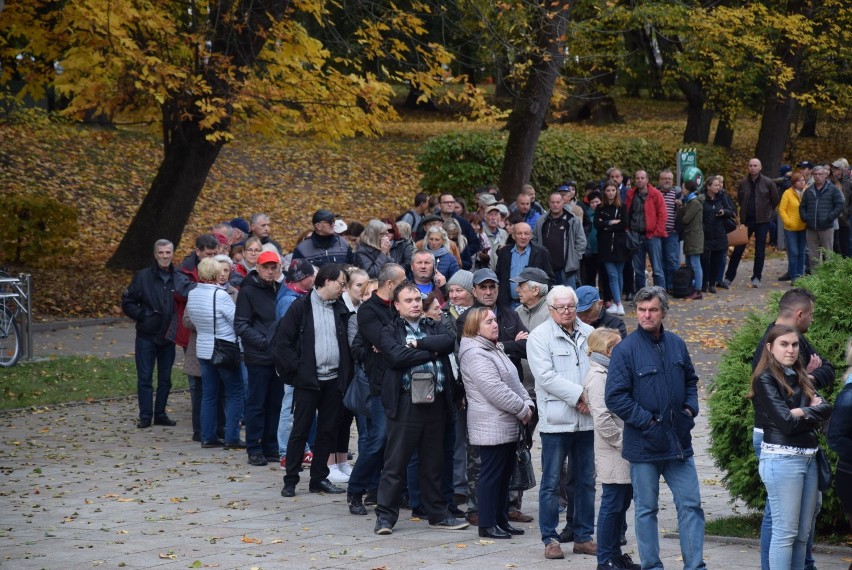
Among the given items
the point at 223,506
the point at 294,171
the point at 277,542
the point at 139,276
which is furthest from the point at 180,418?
the point at 294,171

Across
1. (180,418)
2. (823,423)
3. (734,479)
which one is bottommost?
(180,418)

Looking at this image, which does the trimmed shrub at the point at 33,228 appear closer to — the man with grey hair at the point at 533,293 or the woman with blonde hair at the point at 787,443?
the man with grey hair at the point at 533,293

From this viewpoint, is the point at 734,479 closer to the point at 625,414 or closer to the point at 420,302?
the point at 625,414

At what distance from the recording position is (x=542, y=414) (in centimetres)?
803

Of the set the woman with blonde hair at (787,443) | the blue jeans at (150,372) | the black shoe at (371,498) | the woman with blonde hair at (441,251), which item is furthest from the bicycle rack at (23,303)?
the woman with blonde hair at (787,443)

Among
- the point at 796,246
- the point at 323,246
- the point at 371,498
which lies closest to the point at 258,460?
the point at 371,498

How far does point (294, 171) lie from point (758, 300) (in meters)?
15.7

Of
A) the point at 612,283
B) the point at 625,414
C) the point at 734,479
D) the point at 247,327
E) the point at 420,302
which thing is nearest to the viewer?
the point at 625,414

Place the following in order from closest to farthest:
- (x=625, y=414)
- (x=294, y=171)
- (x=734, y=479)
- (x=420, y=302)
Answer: (x=625, y=414)
(x=734, y=479)
(x=420, y=302)
(x=294, y=171)

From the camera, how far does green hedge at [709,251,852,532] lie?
313 inches

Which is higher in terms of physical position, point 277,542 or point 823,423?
point 823,423

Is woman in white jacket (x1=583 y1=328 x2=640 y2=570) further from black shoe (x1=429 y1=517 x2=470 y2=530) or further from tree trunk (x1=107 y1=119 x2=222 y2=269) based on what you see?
tree trunk (x1=107 y1=119 x2=222 y2=269)

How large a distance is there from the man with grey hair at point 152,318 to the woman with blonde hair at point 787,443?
23.1 ft

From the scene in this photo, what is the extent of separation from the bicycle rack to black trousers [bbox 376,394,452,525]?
8360 millimetres
